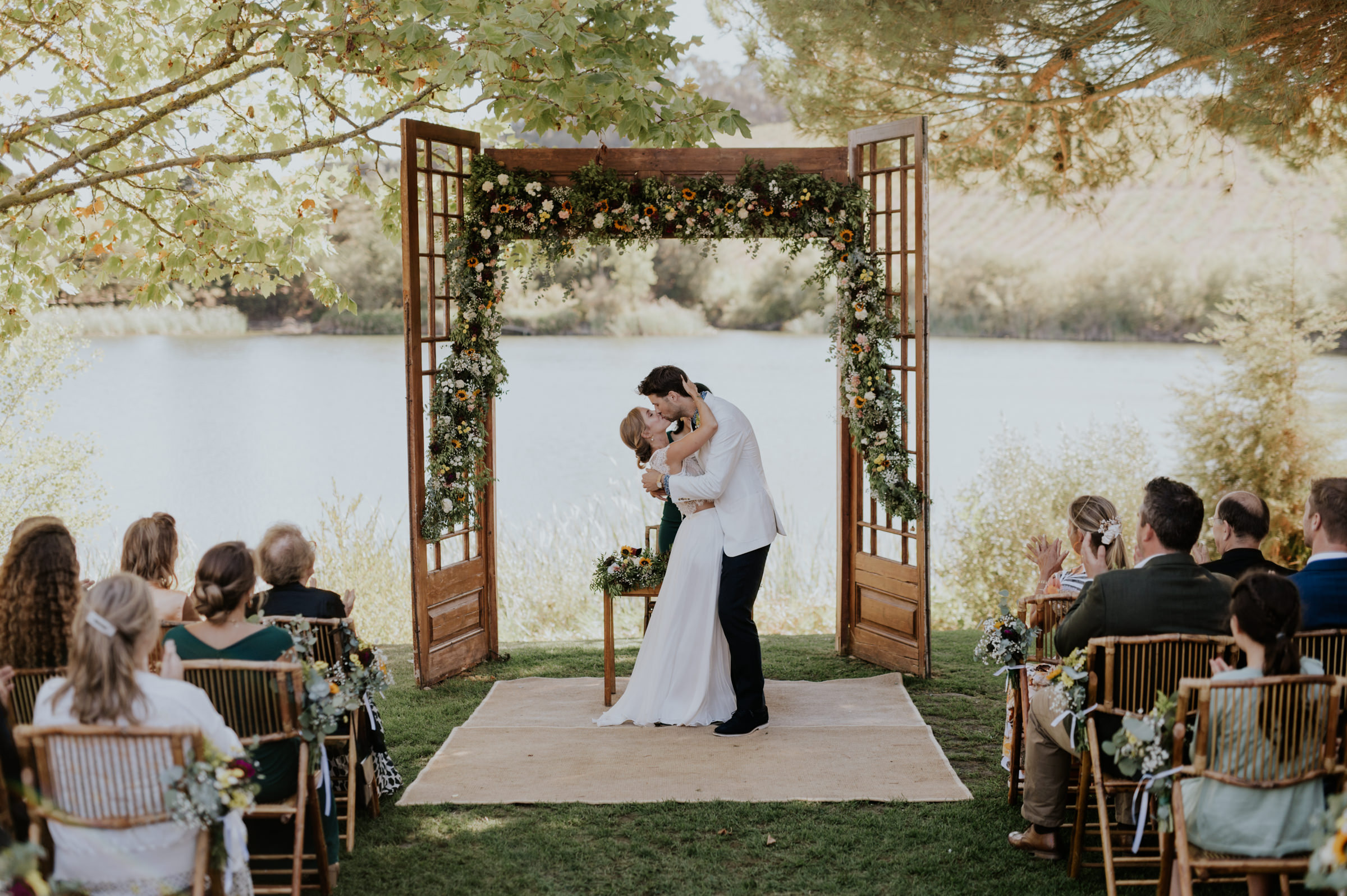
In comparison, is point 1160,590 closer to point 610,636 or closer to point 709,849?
point 709,849

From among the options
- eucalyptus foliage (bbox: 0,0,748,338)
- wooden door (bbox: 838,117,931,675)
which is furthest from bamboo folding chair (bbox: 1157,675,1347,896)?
eucalyptus foliage (bbox: 0,0,748,338)

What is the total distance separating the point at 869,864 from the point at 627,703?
6.01 ft

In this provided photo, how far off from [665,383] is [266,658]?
2416mm

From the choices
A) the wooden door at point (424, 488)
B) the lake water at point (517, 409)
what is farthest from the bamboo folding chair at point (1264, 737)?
the lake water at point (517, 409)

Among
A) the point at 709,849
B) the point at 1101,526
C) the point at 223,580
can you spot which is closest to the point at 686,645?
the point at 709,849

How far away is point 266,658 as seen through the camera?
124 inches

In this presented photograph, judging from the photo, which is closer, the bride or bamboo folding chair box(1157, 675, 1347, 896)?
bamboo folding chair box(1157, 675, 1347, 896)

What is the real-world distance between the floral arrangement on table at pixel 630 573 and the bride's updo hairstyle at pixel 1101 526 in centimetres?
216

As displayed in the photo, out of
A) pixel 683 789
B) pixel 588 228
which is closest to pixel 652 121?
pixel 588 228

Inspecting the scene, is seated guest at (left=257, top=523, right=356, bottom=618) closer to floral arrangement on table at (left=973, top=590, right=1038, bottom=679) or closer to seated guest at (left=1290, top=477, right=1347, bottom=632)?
floral arrangement on table at (left=973, top=590, right=1038, bottom=679)

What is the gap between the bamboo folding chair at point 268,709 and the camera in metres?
3.00

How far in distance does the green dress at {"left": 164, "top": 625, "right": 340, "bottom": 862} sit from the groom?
2.25m

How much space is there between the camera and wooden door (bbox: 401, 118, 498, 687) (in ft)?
19.0

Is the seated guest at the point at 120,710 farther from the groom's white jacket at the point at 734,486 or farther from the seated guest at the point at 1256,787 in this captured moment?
the groom's white jacket at the point at 734,486
